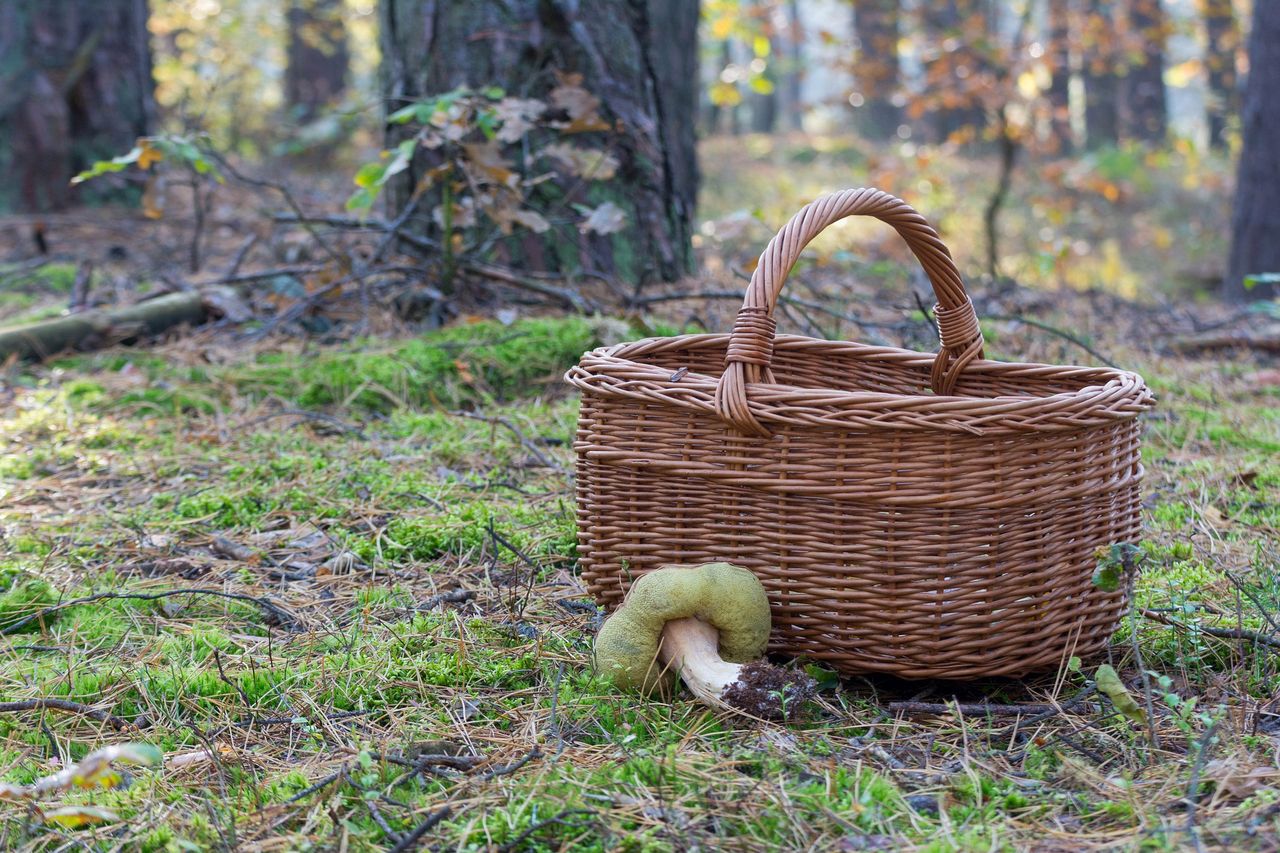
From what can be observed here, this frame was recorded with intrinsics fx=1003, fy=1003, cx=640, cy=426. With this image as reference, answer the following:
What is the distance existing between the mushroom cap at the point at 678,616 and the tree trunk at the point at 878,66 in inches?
310

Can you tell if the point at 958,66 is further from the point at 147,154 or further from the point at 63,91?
the point at 147,154

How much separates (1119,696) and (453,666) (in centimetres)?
107

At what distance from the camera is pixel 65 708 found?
1.62 m

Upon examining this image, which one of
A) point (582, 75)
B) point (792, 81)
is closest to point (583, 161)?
point (582, 75)

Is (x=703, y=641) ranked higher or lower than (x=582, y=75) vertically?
lower

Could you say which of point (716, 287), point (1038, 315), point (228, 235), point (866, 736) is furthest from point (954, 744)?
point (228, 235)

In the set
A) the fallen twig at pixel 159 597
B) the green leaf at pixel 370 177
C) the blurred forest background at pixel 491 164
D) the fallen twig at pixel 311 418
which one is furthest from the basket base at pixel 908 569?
the green leaf at pixel 370 177

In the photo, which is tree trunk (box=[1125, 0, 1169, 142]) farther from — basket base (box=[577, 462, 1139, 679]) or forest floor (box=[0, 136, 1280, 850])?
basket base (box=[577, 462, 1139, 679])

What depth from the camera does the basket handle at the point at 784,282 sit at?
1.61 m

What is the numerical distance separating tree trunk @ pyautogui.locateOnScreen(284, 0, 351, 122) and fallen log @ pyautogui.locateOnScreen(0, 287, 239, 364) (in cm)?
798

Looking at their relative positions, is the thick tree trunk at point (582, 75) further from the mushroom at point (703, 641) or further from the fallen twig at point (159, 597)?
the mushroom at point (703, 641)

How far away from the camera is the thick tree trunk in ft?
13.1

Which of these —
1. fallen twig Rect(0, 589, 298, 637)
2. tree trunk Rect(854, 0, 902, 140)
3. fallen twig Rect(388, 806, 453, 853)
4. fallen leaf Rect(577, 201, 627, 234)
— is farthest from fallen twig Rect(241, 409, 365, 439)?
tree trunk Rect(854, 0, 902, 140)

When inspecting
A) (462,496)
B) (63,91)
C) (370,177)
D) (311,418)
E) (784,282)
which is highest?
(63,91)
